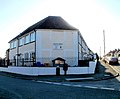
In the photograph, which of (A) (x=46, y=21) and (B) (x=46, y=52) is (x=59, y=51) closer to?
(B) (x=46, y=52)

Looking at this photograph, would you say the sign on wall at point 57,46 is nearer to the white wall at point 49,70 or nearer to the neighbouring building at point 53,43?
the neighbouring building at point 53,43

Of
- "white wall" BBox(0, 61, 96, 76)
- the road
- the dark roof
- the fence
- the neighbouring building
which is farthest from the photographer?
the dark roof

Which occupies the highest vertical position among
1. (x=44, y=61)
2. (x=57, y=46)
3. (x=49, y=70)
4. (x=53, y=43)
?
(x=53, y=43)

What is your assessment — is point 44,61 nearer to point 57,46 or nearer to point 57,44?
point 57,46

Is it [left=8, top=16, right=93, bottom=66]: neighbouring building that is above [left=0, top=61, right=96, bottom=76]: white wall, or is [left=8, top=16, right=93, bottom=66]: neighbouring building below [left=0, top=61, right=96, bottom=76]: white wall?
above

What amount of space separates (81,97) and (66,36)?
101 ft

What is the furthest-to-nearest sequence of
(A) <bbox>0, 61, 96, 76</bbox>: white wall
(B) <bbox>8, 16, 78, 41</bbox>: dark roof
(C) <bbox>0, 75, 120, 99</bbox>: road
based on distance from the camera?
(B) <bbox>8, 16, 78, 41</bbox>: dark roof < (A) <bbox>0, 61, 96, 76</bbox>: white wall < (C) <bbox>0, 75, 120, 99</bbox>: road

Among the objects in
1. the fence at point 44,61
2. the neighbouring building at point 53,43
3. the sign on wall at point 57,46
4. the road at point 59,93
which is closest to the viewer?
the road at point 59,93

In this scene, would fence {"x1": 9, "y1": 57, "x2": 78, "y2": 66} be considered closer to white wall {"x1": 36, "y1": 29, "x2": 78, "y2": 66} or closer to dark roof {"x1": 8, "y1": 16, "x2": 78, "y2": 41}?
white wall {"x1": 36, "y1": 29, "x2": 78, "y2": 66}

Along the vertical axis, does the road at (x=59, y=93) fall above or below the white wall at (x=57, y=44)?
below

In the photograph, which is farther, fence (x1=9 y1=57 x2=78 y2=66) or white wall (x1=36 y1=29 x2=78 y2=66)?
white wall (x1=36 y1=29 x2=78 y2=66)

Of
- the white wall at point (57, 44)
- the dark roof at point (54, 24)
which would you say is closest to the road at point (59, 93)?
the white wall at point (57, 44)

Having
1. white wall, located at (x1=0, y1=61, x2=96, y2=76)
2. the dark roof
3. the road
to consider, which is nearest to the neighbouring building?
the dark roof

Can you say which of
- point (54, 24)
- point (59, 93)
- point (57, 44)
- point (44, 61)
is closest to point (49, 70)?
point (44, 61)
